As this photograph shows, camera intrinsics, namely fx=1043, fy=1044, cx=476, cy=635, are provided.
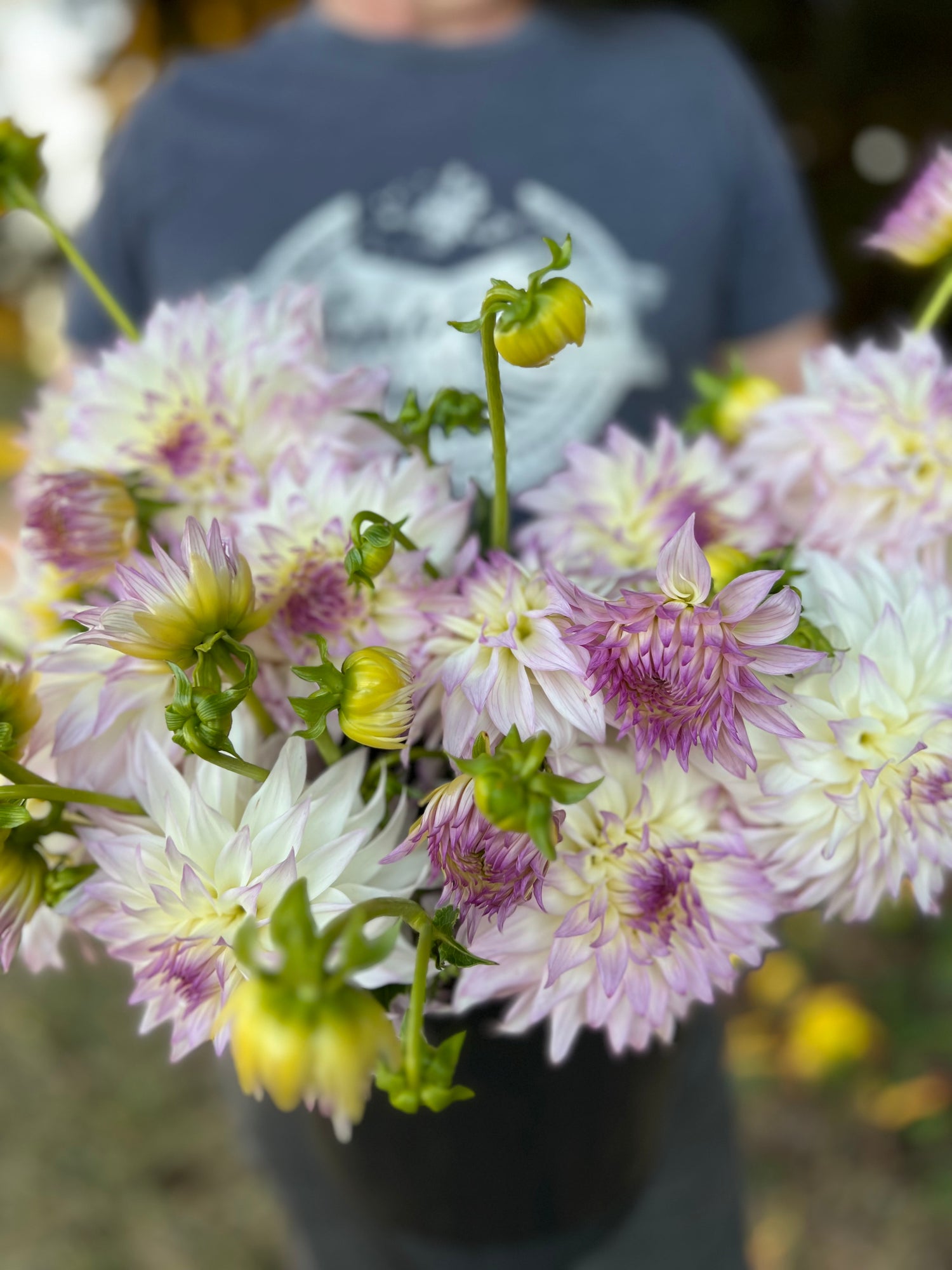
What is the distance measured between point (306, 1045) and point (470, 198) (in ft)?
2.00

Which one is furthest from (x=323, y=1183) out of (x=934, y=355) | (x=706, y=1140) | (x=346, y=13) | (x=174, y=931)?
(x=346, y=13)

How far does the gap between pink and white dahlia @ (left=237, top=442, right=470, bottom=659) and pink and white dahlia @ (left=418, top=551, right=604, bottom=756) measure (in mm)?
22

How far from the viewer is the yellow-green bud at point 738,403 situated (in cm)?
36

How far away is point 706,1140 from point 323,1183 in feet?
0.79

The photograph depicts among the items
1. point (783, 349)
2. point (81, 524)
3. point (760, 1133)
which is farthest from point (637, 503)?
point (760, 1133)

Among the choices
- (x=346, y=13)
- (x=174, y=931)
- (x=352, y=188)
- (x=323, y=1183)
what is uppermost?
(x=346, y=13)

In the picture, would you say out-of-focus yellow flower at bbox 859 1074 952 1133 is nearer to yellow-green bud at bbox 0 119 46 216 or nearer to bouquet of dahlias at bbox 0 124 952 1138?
bouquet of dahlias at bbox 0 124 952 1138

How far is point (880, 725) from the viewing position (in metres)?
0.26

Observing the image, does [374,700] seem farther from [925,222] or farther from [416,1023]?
[925,222]

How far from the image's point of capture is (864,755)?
251 mm

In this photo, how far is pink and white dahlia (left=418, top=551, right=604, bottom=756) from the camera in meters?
0.23

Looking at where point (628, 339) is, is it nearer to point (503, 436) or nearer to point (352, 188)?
point (352, 188)

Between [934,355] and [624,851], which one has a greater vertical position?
[934,355]

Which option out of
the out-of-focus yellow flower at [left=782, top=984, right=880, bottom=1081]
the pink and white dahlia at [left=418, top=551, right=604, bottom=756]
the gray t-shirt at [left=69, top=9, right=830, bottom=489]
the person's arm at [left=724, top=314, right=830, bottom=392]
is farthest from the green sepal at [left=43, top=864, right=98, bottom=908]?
the out-of-focus yellow flower at [left=782, top=984, right=880, bottom=1081]
